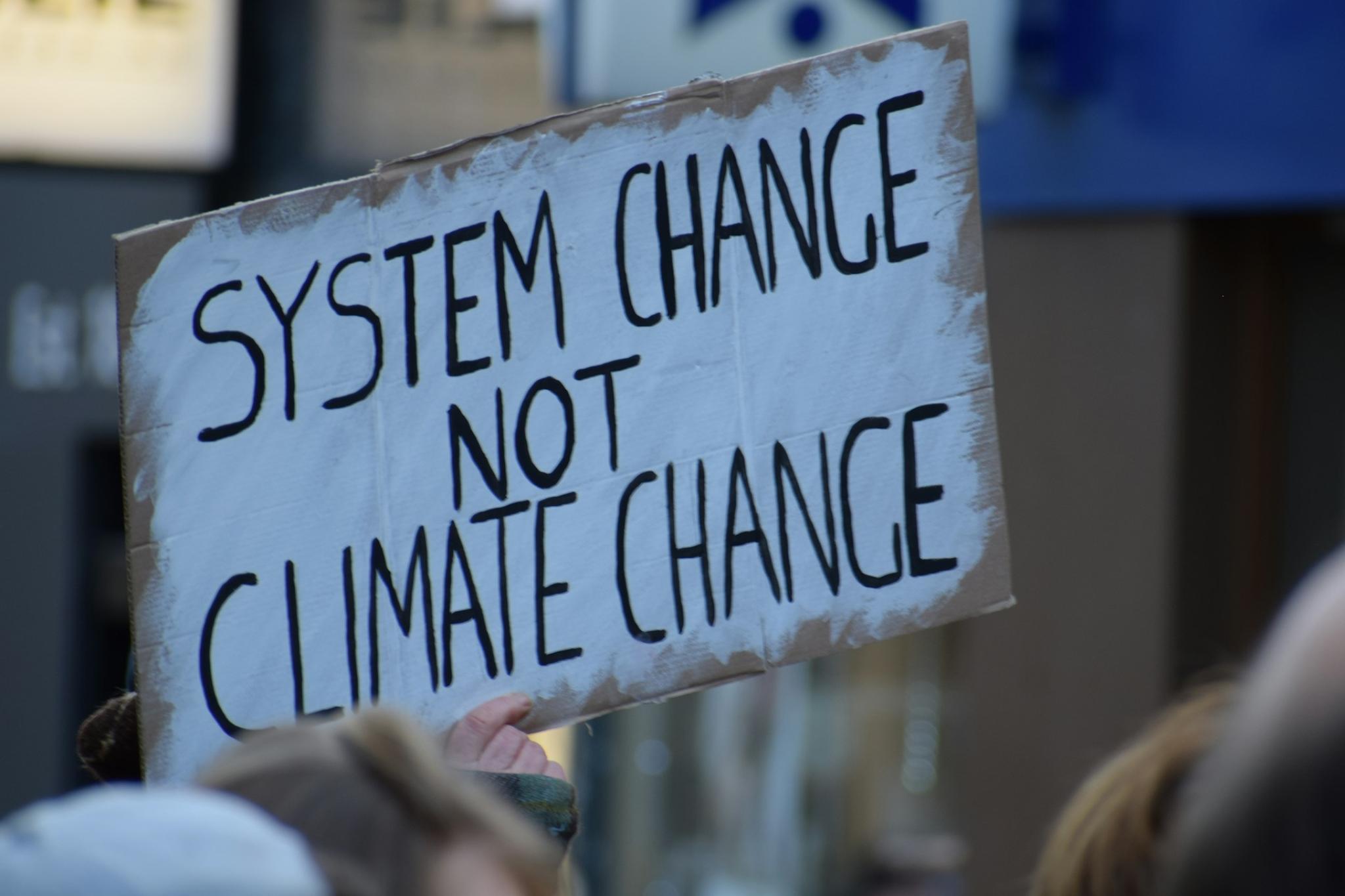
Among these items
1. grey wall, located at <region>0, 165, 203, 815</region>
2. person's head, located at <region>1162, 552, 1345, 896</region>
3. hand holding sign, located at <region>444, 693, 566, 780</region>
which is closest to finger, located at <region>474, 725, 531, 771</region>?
hand holding sign, located at <region>444, 693, 566, 780</region>

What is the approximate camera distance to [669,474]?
7.54 ft

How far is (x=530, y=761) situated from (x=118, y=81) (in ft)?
18.1

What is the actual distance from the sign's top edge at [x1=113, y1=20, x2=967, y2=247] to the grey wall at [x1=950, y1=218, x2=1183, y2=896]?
2.85 m

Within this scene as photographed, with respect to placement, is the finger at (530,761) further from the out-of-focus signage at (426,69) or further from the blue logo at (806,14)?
the out-of-focus signage at (426,69)

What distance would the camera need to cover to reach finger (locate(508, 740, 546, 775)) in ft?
6.93

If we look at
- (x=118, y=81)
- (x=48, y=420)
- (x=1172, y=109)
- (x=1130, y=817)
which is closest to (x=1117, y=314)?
(x=1172, y=109)

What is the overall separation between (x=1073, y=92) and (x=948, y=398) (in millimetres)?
3015

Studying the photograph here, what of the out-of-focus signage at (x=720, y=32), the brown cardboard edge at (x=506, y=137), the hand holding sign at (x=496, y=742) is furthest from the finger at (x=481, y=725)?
the out-of-focus signage at (x=720, y=32)

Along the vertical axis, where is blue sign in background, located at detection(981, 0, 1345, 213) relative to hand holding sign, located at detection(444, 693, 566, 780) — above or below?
above

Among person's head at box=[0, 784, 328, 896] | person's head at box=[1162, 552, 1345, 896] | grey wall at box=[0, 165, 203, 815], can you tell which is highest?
person's head at box=[1162, 552, 1345, 896]

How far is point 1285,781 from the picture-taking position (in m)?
0.97

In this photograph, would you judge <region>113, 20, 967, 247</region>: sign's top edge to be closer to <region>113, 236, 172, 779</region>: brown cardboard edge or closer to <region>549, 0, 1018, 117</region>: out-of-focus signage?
<region>113, 236, 172, 779</region>: brown cardboard edge

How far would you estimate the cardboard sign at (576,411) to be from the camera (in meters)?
2.27

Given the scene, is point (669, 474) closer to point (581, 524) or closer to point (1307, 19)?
point (581, 524)
